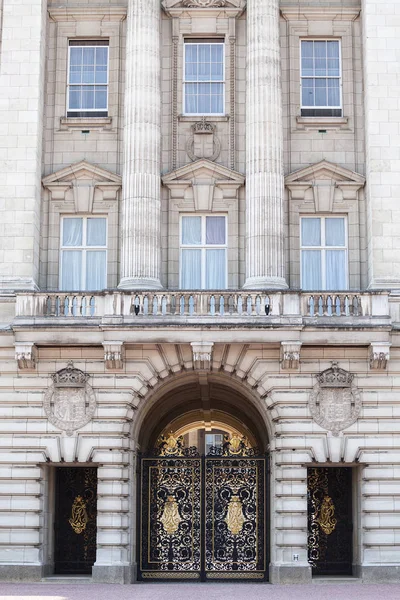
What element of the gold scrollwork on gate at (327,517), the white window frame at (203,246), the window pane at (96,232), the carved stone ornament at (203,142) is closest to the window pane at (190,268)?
the white window frame at (203,246)

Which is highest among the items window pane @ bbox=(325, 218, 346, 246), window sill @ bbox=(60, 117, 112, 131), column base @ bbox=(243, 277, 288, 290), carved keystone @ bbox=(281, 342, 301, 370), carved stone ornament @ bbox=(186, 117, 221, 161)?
window sill @ bbox=(60, 117, 112, 131)

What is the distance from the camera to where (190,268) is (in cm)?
3431

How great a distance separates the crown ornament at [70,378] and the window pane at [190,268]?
14.2 ft

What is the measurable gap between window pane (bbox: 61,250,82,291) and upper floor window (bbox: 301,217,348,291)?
21.3ft

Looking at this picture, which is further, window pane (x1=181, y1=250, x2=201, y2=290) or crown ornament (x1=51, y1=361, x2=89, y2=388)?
window pane (x1=181, y1=250, x2=201, y2=290)

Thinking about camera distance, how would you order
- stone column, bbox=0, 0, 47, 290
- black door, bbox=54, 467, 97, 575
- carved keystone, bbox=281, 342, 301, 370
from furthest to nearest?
1. black door, bbox=54, 467, 97, 575
2. stone column, bbox=0, 0, 47, 290
3. carved keystone, bbox=281, 342, 301, 370

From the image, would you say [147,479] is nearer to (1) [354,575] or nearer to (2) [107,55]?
(1) [354,575]

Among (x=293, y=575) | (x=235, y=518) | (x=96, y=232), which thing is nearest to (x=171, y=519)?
(x=235, y=518)

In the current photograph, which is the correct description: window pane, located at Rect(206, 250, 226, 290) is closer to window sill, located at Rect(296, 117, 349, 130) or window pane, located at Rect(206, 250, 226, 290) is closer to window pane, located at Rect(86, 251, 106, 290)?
window pane, located at Rect(86, 251, 106, 290)

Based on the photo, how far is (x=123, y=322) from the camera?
102ft

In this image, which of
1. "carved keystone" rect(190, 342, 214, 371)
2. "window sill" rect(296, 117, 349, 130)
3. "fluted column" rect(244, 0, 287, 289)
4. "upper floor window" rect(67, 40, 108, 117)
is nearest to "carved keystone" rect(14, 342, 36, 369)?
"carved keystone" rect(190, 342, 214, 371)

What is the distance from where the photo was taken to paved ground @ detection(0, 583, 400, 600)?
26.5 m

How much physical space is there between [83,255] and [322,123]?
26.3 ft

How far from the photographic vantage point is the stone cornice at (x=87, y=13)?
35406 mm
